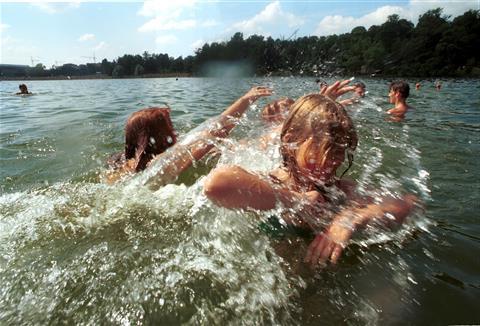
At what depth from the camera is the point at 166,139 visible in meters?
4.08

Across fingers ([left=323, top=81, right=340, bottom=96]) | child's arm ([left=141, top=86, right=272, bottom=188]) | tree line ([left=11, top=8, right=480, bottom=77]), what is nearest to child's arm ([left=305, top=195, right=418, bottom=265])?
fingers ([left=323, top=81, right=340, bottom=96])

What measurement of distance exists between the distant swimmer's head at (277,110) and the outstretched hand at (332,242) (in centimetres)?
308

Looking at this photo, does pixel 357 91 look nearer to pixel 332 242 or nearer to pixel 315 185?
pixel 315 185

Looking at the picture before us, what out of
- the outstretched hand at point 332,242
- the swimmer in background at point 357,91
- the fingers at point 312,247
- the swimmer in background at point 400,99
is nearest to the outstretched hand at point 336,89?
the swimmer in background at point 357,91

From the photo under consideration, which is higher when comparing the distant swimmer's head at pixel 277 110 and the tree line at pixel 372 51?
the distant swimmer's head at pixel 277 110

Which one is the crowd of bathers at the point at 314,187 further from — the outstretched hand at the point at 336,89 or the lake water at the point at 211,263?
A: the outstretched hand at the point at 336,89

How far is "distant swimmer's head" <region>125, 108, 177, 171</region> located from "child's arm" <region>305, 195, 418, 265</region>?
2273 millimetres

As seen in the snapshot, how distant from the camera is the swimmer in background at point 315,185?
2268 millimetres

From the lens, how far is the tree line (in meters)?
13.8

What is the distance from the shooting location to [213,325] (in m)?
2.05

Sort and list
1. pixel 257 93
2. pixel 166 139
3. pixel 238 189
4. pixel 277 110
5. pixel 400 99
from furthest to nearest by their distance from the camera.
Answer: pixel 400 99
pixel 277 110
pixel 166 139
pixel 257 93
pixel 238 189

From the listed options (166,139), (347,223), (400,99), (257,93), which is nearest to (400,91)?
(400,99)

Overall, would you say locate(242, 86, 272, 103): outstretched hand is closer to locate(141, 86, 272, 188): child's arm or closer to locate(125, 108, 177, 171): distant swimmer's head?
locate(141, 86, 272, 188): child's arm

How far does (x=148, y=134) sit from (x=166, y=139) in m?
0.22
